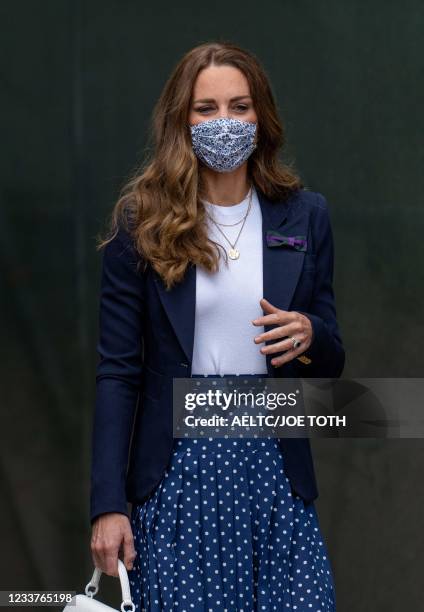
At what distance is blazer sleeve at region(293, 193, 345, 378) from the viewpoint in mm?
2859

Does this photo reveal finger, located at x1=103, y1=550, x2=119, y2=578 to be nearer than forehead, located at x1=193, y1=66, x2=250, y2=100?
Yes

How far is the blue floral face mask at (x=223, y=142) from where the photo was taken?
2.88m

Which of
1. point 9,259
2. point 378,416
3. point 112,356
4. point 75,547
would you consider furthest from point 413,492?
point 112,356

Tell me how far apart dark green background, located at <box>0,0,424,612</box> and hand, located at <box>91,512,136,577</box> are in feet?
4.75

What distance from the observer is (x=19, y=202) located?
4164mm

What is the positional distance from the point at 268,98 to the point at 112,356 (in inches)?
27.3

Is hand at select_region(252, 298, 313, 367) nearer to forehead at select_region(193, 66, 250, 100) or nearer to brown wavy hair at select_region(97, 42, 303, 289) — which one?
brown wavy hair at select_region(97, 42, 303, 289)

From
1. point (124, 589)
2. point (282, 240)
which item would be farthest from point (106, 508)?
point (282, 240)

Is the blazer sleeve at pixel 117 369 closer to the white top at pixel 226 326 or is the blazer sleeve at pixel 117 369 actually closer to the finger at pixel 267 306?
the white top at pixel 226 326

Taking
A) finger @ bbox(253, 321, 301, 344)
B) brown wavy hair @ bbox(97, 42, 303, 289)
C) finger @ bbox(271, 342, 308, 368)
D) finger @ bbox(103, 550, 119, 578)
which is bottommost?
finger @ bbox(103, 550, 119, 578)

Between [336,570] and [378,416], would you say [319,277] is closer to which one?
[378,416]

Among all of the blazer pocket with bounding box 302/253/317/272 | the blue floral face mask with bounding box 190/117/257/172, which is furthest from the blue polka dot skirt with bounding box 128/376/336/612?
the blue floral face mask with bounding box 190/117/257/172

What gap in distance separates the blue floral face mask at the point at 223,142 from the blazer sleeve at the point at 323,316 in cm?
24

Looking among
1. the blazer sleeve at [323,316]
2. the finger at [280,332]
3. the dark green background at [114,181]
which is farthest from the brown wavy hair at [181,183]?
the dark green background at [114,181]
